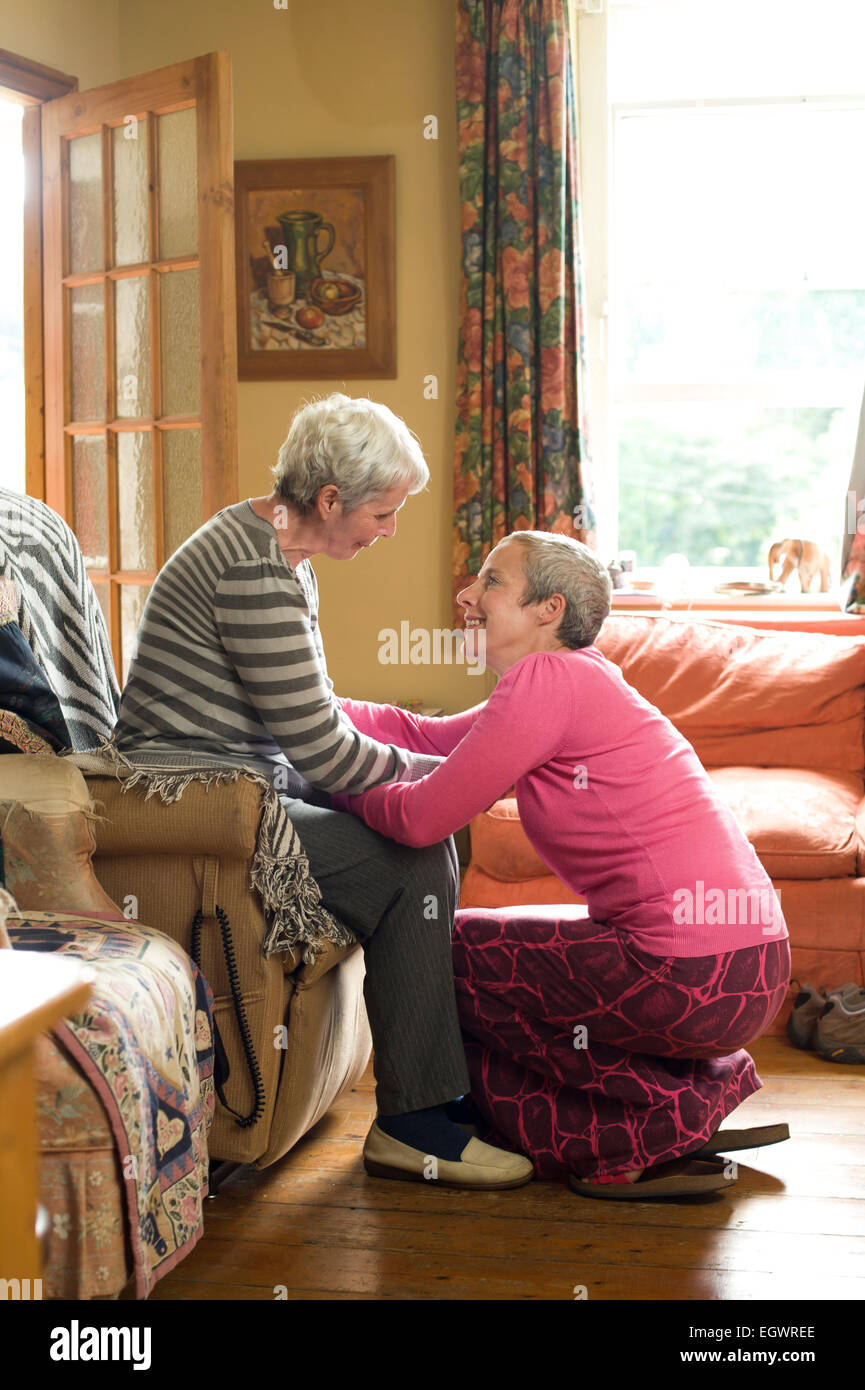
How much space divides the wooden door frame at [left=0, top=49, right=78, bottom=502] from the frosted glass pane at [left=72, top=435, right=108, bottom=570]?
0.20 meters

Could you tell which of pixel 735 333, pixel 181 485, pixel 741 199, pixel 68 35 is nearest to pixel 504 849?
pixel 181 485

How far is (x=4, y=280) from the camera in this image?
5.25 m

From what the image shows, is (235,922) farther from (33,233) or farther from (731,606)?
(33,233)

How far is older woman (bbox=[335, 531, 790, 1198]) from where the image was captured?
6.16ft

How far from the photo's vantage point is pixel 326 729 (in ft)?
6.37

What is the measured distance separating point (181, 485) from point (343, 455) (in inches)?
62.4

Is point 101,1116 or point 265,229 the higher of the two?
point 265,229

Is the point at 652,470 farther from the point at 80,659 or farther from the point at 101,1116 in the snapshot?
the point at 101,1116

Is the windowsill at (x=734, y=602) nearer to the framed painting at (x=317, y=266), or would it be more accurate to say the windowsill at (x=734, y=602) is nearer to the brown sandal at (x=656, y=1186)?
the framed painting at (x=317, y=266)

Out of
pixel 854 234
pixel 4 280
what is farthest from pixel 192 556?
pixel 4 280

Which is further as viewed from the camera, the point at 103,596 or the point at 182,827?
the point at 103,596

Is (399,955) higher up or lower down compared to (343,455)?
lower down

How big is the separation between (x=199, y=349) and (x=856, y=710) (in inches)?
75.6

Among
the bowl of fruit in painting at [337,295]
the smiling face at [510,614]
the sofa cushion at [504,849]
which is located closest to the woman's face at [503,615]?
the smiling face at [510,614]
